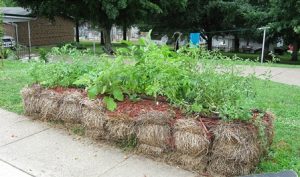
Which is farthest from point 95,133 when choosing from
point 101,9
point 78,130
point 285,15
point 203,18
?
Answer: point 203,18

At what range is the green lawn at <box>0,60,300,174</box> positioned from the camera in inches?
141

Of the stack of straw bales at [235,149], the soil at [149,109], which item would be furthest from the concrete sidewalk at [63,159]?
the soil at [149,109]

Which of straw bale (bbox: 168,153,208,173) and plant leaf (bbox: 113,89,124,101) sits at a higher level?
plant leaf (bbox: 113,89,124,101)

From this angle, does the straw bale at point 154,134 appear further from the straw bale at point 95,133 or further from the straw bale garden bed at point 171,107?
the straw bale at point 95,133

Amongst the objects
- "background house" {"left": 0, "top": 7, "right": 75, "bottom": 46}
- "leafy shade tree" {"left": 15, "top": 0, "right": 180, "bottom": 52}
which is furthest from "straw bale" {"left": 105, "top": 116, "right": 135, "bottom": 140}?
"background house" {"left": 0, "top": 7, "right": 75, "bottom": 46}

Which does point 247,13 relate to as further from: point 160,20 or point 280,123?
point 280,123

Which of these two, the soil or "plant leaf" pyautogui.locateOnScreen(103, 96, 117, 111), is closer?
the soil

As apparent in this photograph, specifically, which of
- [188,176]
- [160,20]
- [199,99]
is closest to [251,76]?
[199,99]

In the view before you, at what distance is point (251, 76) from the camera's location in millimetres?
3670

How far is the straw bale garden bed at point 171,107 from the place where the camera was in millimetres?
3260

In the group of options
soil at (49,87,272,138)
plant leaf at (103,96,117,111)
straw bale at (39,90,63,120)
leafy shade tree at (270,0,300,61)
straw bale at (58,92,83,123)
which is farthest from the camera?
leafy shade tree at (270,0,300,61)

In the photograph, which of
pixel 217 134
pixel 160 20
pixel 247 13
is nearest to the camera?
pixel 217 134

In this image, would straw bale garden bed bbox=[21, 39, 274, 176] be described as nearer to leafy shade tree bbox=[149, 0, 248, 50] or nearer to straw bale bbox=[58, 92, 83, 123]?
straw bale bbox=[58, 92, 83, 123]

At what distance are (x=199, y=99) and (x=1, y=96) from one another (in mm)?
4085
